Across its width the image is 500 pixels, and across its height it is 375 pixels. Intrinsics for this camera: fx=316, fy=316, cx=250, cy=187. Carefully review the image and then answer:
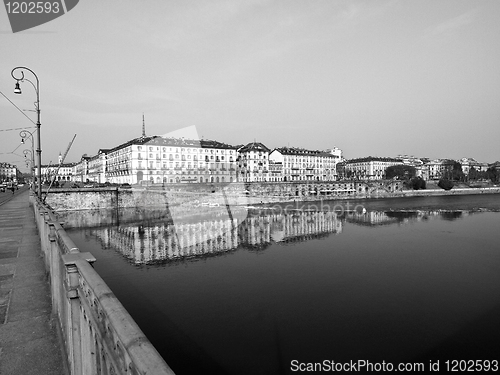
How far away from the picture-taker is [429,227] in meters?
40.4

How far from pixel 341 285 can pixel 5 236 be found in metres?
15.7

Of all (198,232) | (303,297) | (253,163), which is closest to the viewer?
(303,297)

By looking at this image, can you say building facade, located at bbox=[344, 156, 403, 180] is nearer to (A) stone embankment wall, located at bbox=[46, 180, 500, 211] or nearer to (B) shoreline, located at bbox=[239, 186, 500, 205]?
(A) stone embankment wall, located at bbox=[46, 180, 500, 211]

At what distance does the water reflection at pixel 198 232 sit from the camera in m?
26.6

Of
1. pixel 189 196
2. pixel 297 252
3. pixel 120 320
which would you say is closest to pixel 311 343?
pixel 120 320

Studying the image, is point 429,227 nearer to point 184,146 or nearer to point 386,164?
point 184,146

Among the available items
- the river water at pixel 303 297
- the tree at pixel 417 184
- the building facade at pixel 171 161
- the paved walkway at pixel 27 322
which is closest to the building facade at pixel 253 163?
the building facade at pixel 171 161

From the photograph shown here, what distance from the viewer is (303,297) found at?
615 inches

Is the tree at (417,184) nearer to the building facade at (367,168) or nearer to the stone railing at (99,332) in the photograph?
the building facade at (367,168)

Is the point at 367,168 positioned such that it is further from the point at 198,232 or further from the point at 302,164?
the point at 198,232

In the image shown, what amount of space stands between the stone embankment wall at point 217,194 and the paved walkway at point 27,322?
1878 inches

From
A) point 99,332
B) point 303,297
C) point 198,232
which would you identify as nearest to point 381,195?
Answer: point 198,232

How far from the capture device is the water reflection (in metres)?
26.6

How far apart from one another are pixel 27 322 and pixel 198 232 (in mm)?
30899
